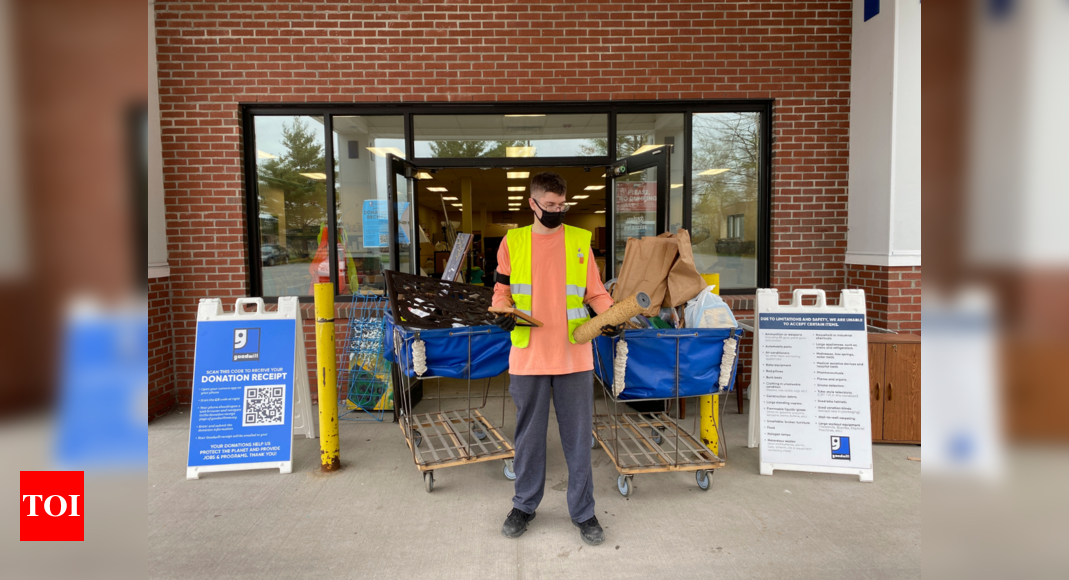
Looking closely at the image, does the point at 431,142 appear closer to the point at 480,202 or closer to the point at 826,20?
the point at 826,20

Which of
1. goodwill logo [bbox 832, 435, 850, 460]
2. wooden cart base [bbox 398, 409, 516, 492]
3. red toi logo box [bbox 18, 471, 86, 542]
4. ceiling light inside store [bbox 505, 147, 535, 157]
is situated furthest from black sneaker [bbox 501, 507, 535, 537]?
ceiling light inside store [bbox 505, 147, 535, 157]

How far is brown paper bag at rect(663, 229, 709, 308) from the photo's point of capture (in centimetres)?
370

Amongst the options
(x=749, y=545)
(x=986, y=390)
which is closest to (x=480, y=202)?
(x=749, y=545)

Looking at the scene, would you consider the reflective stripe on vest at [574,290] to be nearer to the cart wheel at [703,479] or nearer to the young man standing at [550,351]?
the young man standing at [550,351]

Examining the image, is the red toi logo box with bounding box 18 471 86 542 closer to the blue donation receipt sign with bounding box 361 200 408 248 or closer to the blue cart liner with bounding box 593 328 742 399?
the blue cart liner with bounding box 593 328 742 399

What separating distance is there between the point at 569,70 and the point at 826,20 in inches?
97.2

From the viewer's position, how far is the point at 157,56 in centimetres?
525

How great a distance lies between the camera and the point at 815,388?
149 inches

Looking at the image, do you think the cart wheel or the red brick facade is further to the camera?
the red brick facade

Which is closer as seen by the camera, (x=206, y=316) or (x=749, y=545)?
(x=749, y=545)

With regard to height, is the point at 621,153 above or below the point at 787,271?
above

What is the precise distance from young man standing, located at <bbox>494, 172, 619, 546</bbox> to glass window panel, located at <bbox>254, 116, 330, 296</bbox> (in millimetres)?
3318

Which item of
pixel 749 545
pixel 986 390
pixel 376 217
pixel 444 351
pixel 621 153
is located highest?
pixel 621 153

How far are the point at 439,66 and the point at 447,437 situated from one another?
339 cm
